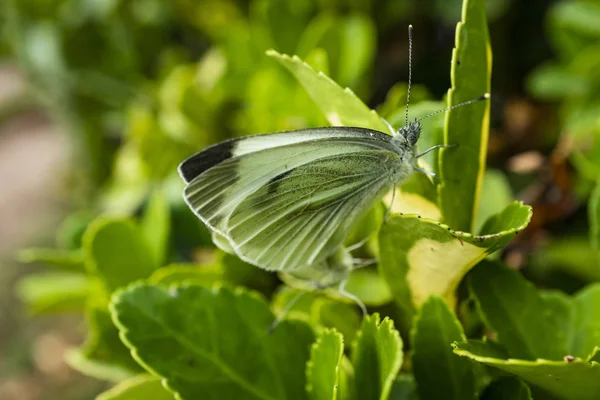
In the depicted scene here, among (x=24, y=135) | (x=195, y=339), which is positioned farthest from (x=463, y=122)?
(x=24, y=135)

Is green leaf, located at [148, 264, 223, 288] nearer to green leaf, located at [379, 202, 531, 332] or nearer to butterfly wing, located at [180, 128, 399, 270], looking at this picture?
butterfly wing, located at [180, 128, 399, 270]

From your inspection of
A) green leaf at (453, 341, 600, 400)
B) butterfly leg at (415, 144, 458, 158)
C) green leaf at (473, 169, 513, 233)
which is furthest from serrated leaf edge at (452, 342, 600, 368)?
green leaf at (473, 169, 513, 233)

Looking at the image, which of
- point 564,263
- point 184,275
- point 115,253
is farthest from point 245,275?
point 564,263

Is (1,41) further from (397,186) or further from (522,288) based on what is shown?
A: (522,288)

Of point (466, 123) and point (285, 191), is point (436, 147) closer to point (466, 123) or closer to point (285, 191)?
point (466, 123)

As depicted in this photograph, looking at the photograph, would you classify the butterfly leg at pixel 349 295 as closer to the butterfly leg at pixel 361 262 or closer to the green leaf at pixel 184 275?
the butterfly leg at pixel 361 262
